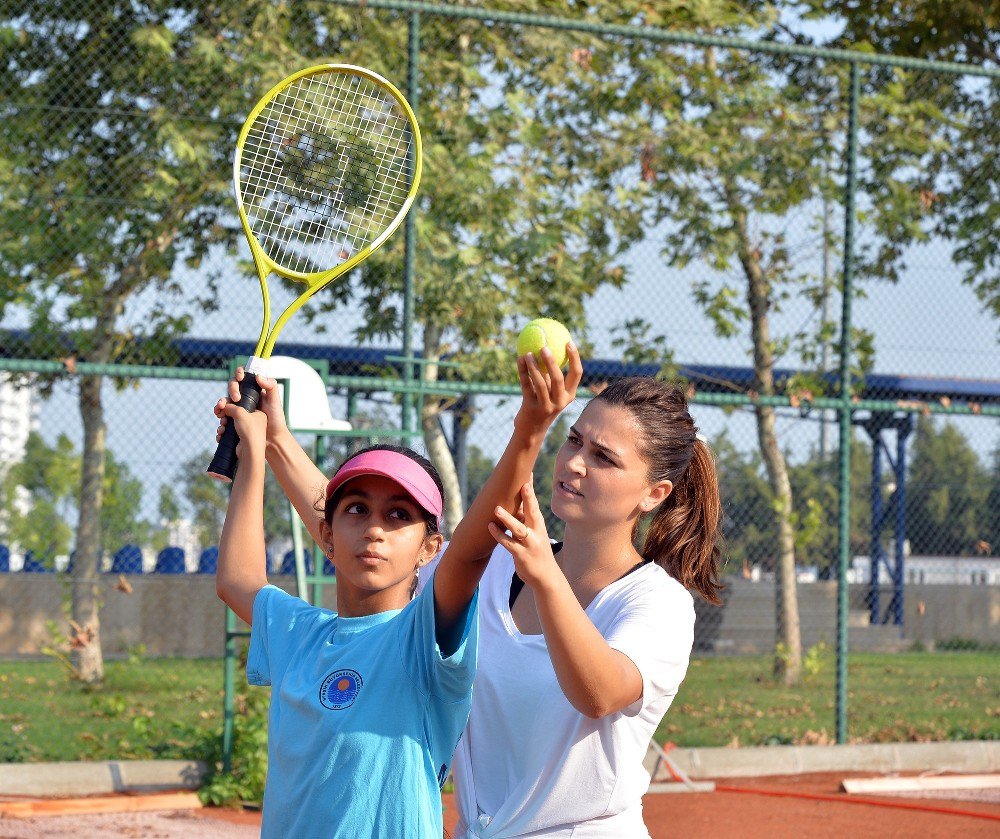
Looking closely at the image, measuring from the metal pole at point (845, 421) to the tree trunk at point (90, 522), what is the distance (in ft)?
14.8

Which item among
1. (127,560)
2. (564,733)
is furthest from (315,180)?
(127,560)

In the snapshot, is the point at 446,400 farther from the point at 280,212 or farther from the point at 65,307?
the point at 280,212

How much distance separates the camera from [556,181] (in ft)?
27.2

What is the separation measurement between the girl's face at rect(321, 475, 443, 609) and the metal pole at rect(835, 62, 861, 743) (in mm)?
5040

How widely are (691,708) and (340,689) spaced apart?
725cm

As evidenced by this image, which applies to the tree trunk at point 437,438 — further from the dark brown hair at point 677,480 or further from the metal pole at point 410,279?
the dark brown hair at point 677,480

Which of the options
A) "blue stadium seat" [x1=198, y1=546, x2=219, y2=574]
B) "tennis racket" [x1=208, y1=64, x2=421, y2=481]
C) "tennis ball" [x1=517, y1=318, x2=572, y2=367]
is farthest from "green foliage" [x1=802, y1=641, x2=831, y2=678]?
"tennis ball" [x1=517, y1=318, x2=572, y2=367]

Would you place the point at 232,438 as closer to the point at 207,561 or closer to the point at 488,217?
the point at 488,217

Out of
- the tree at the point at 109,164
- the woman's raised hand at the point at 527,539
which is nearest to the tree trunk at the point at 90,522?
the tree at the point at 109,164

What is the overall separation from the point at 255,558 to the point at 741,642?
11304mm

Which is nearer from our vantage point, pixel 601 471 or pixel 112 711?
pixel 601 471

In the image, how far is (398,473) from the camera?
223 cm

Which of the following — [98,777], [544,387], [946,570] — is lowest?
[98,777]

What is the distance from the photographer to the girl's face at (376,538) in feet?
7.30
